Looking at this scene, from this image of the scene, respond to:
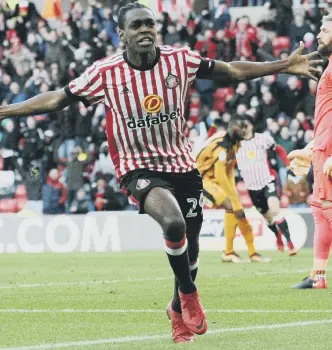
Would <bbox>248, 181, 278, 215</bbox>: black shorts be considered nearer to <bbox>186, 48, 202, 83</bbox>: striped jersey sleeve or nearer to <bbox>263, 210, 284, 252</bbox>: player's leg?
<bbox>263, 210, 284, 252</bbox>: player's leg

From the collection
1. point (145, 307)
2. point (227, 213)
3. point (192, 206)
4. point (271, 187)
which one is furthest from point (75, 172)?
point (192, 206)

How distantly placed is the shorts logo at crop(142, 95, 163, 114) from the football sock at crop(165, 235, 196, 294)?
0.87 m

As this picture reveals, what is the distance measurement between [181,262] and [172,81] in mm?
1194

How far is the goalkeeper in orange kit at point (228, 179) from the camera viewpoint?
645 inches

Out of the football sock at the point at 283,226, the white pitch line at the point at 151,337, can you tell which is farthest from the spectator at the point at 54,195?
the white pitch line at the point at 151,337

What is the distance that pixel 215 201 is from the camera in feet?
54.9

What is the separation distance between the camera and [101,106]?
77.4ft

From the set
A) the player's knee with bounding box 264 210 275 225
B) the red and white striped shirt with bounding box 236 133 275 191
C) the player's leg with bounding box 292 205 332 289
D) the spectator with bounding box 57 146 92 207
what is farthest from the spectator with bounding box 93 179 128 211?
the player's leg with bounding box 292 205 332 289

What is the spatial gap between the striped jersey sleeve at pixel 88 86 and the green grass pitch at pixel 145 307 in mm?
1584

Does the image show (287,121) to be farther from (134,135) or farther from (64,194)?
(134,135)

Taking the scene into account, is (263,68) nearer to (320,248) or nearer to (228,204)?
(320,248)

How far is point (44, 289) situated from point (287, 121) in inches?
416

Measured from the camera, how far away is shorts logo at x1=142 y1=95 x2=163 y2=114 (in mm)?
7238

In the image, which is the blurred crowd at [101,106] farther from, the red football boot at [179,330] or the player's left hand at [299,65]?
the red football boot at [179,330]
